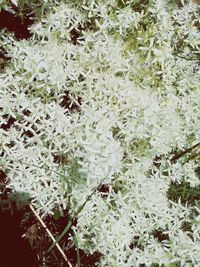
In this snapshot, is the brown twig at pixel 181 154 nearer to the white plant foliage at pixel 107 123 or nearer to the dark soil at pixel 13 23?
the white plant foliage at pixel 107 123

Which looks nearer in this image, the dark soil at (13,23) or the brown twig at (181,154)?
the dark soil at (13,23)

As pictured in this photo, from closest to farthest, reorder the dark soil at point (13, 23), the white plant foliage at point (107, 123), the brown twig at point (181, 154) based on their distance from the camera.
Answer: the white plant foliage at point (107, 123) → the dark soil at point (13, 23) → the brown twig at point (181, 154)

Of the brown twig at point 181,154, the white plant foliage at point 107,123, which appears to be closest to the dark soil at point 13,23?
the white plant foliage at point 107,123

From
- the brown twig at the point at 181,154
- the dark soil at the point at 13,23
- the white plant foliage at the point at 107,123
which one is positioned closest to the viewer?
the white plant foliage at the point at 107,123

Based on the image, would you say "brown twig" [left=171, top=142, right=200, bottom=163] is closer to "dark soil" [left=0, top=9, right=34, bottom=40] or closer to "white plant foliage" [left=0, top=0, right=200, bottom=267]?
"white plant foliage" [left=0, top=0, right=200, bottom=267]

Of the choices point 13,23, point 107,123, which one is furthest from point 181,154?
point 13,23

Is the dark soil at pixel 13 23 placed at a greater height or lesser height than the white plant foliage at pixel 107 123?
greater

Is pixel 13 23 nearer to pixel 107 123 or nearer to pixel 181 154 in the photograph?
pixel 107 123

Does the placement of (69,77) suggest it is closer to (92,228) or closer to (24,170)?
(24,170)

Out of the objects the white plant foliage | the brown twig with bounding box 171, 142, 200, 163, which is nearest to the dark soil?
the white plant foliage
